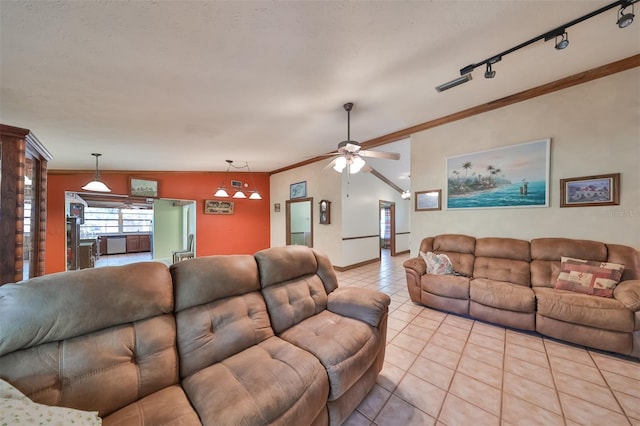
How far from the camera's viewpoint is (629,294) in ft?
6.45

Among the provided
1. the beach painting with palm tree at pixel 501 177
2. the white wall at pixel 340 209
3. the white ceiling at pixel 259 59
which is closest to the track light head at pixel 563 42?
the white ceiling at pixel 259 59

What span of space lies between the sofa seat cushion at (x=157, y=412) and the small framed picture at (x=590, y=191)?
4.09m

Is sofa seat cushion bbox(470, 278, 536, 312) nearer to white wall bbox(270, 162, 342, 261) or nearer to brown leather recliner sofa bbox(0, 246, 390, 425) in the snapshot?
brown leather recliner sofa bbox(0, 246, 390, 425)

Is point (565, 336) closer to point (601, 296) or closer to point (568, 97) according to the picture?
point (601, 296)

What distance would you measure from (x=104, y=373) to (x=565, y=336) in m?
3.64

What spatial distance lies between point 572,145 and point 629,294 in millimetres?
1725

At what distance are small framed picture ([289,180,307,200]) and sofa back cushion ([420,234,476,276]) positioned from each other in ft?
11.1

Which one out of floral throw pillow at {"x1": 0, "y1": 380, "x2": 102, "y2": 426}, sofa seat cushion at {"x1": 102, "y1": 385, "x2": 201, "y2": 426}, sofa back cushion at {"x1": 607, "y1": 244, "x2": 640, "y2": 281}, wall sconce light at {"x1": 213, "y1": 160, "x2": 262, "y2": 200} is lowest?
sofa seat cushion at {"x1": 102, "y1": 385, "x2": 201, "y2": 426}

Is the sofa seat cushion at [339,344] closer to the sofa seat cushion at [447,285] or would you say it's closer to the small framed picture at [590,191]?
the sofa seat cushion at [447,285]

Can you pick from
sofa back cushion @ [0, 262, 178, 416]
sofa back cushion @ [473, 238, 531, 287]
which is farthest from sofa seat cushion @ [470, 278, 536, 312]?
sofa back cushion @ [0, 262, 178, 416]

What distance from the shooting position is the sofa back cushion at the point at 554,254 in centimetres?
242

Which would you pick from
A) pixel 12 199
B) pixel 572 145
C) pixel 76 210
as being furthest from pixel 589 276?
pixel 76 210

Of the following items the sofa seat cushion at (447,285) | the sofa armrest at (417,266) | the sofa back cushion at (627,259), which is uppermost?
the sofa back cushion at (627,259)

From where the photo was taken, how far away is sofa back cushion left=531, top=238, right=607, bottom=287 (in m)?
2.42
